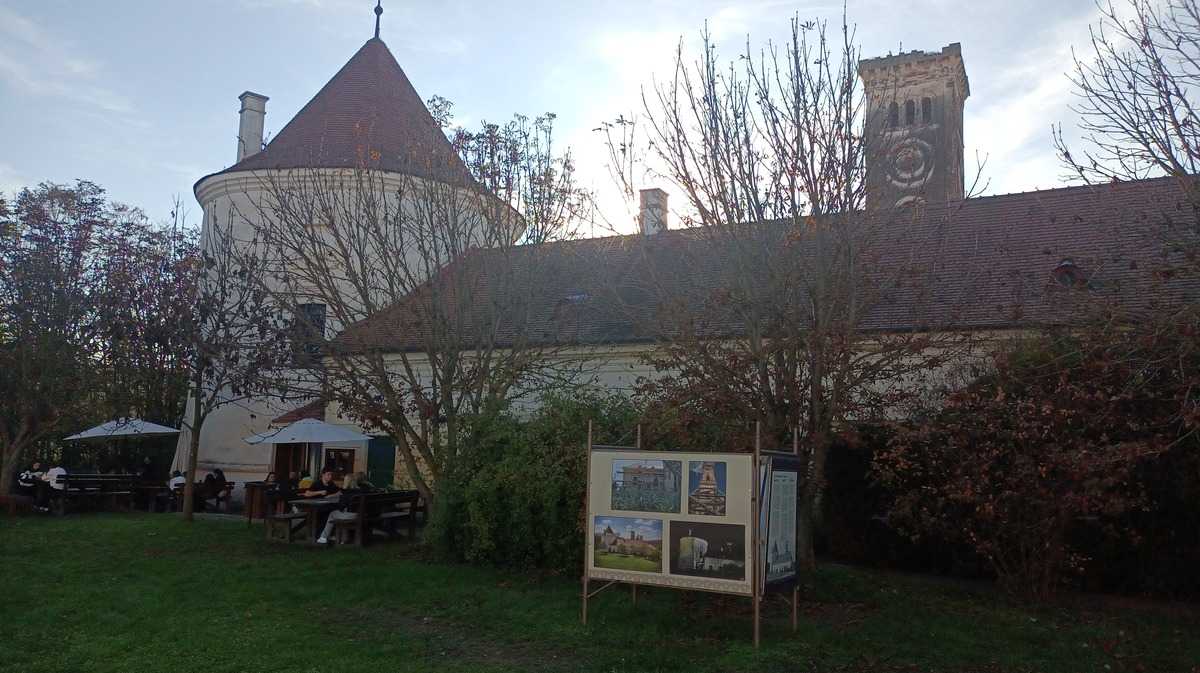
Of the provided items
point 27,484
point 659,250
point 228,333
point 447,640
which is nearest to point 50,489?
point 27,484

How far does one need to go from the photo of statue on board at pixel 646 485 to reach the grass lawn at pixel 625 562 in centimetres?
48

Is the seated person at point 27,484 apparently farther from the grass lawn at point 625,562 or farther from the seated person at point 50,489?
the grass lawn at point 625,562

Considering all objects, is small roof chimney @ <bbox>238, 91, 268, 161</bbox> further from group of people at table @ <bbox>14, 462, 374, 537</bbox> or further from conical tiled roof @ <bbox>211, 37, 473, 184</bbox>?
group of people at table @ <bbox>14, 462, 374, 537</bbox>

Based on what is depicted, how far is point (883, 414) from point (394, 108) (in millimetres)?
19725

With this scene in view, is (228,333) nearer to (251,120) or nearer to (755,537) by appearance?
(755,537)

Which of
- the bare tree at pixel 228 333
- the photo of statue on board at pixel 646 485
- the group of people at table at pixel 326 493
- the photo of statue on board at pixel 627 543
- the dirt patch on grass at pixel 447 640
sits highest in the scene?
the bare tree at pixel 228 333

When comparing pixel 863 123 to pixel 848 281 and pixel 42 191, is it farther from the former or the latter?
pixel 42 191

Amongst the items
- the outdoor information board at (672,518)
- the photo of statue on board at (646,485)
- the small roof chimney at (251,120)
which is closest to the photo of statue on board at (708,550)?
the outdoor information board at (672,518)

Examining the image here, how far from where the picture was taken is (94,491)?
816 inches

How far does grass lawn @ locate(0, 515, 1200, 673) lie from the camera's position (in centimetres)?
812

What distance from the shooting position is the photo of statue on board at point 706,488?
8695 mm

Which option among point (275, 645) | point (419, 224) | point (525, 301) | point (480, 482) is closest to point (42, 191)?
point (419, 224)

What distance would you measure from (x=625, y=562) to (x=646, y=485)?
81 cm

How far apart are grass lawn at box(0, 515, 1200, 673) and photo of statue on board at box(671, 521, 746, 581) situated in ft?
2.21
